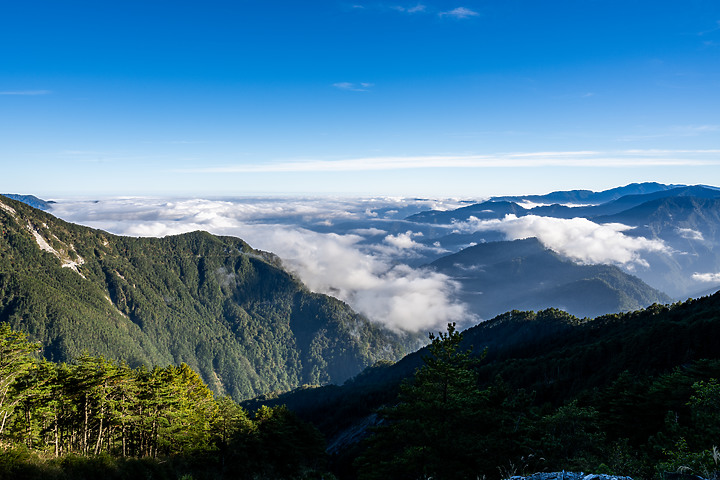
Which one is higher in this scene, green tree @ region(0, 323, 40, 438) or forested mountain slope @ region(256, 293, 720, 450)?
green tree @ region(0, 323, 40, 438)

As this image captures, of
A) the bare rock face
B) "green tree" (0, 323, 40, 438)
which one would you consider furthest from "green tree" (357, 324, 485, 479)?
"green tree" (0, 323, 40, 438)

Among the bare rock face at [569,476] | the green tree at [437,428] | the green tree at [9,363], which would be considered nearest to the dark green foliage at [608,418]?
the green tree at [437,428]

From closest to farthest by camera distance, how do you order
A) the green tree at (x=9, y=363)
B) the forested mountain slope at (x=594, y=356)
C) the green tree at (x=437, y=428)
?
the green tree at (x=437, y=428) → the green tree at (x=9, y=363) → the forested mountain slope at (x=594, y=356)

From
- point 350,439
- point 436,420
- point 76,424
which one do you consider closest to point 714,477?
point 436,420

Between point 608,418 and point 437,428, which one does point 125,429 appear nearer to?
point 437,428

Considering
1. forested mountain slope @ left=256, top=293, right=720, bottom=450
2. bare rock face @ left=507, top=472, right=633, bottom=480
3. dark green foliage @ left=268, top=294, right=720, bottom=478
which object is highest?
bare rock face @ left=507, top=472, right=633, bottom=480

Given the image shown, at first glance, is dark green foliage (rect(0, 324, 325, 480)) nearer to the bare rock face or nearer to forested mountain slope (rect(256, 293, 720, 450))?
forested mountain slope (rect(256, 293, 720, 450))

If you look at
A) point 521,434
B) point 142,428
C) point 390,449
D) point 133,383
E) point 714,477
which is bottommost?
point 142,428

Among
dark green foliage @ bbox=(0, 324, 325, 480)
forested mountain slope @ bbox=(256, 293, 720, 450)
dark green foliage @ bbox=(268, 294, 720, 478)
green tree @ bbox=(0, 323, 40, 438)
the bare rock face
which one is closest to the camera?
the bare rock face

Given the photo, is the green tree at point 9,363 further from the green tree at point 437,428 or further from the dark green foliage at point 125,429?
the green tree at point 437,428

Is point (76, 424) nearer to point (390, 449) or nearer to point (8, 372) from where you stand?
point (8, 372)

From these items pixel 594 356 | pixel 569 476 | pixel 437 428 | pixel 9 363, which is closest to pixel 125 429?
pixel 9 363
